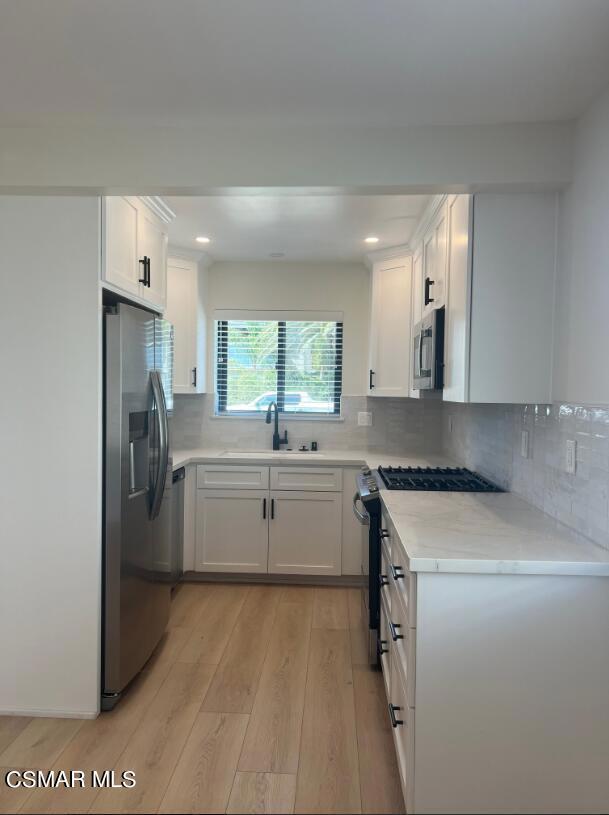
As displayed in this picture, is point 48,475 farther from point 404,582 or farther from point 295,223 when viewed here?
point 295,223

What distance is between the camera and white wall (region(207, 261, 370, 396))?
4223mm

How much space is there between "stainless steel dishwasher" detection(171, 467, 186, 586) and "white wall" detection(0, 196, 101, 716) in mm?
1198

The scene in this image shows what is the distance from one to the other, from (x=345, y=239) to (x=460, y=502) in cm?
202

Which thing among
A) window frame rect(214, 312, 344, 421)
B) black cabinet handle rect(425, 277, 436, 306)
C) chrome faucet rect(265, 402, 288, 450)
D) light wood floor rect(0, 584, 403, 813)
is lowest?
light wood floor rect(0, 584, 403, 813)

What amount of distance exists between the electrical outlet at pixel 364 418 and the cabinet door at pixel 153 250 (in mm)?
1895

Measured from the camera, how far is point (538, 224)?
2.02m

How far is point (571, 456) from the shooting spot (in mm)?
1885

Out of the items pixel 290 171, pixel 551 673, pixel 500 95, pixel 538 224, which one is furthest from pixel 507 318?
pixel 551 673

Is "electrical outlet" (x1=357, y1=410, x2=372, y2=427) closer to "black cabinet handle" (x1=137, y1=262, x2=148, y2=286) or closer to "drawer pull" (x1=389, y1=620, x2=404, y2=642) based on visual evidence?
"black cabinet handle" (x1=137, y1=262, x2=148, y2=286)

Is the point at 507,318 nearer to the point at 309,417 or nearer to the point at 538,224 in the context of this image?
the point at 538,224

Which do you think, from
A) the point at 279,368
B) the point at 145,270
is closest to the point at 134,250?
the point at 145,270

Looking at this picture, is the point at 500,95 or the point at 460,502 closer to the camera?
the point at 500,95

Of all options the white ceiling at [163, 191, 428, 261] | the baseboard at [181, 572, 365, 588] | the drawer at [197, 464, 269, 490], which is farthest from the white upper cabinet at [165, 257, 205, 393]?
the baseboard at [181, 572, 365, 588]

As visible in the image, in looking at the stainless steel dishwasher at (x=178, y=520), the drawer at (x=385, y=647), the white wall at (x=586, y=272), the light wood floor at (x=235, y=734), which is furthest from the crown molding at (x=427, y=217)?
the light wood floor at (x=235, y=734)
